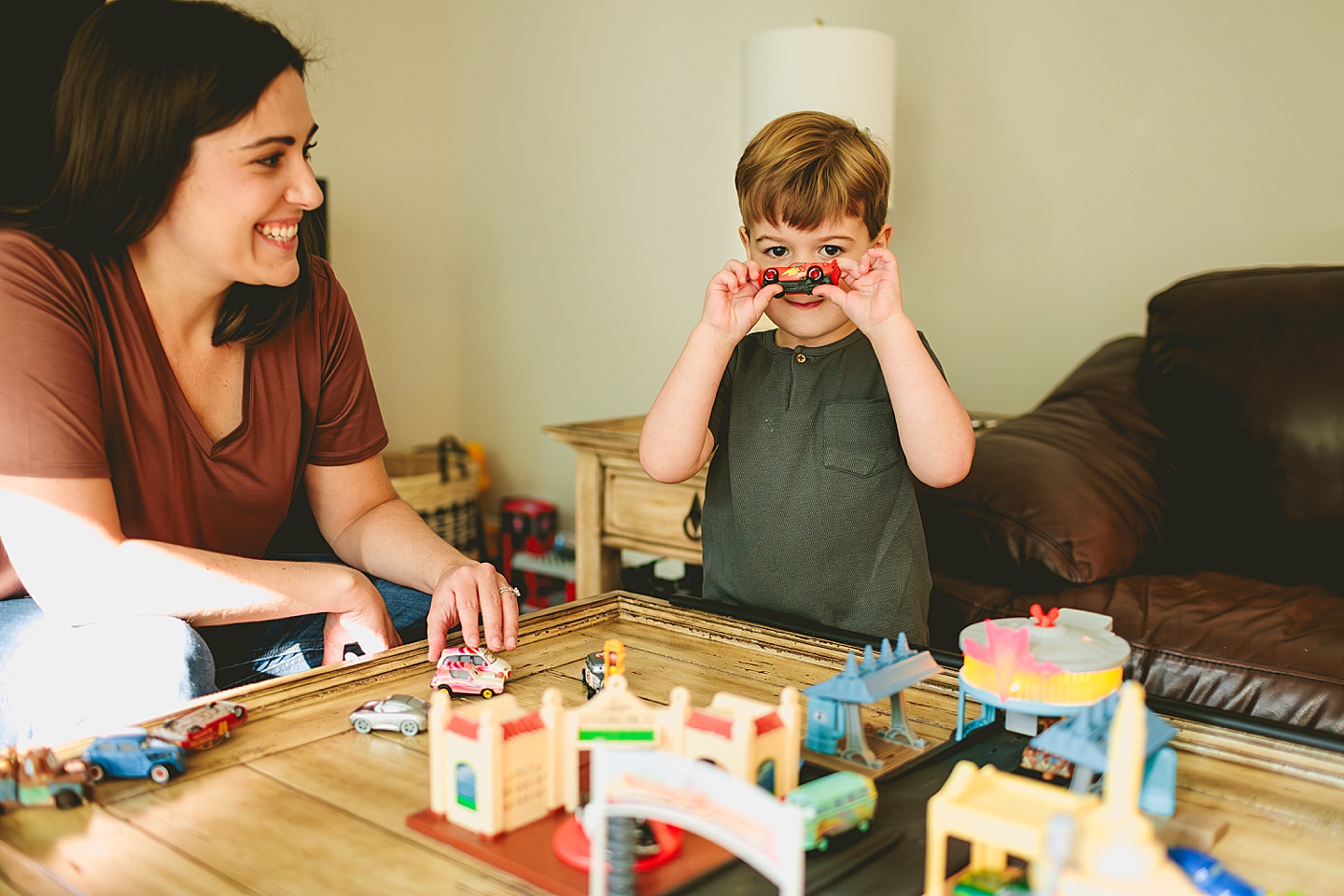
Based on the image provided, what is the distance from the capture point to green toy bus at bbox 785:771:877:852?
2.11 feet

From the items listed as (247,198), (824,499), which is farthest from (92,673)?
(824,499)

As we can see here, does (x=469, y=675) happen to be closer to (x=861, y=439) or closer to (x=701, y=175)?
(x=861, y=439)

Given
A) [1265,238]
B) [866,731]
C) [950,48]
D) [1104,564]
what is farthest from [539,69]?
[866,731]

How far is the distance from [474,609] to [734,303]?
451mm

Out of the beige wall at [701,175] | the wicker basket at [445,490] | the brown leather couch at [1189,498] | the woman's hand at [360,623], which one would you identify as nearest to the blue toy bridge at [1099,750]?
the woman's hand at [360,623]

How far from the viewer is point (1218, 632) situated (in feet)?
4.68

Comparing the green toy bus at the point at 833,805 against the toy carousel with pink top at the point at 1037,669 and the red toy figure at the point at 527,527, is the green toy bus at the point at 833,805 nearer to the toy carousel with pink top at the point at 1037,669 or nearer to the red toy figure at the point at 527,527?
the toy carousel with pink top at the point at 1037,669

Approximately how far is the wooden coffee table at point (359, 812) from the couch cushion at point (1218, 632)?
59cm

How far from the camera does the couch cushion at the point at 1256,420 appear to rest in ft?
5.30

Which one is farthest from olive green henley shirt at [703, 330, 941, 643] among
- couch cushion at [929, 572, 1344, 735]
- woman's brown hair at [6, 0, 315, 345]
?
woman's brown hair at [6, 0, 315, 345]

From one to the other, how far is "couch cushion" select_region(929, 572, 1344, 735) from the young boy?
0.80 ft

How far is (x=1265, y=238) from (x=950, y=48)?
74 cm

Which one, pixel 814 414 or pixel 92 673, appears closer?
pixel 92 673

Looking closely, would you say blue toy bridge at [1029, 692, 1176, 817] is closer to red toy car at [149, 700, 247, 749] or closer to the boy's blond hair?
red toy car at [149, 700, 247, 749]
